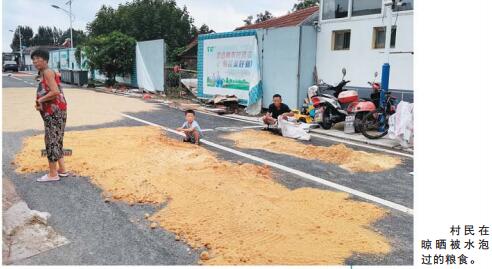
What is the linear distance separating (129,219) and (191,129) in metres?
3.21

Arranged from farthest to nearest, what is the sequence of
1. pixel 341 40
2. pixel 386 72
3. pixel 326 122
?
pixel 341 40 → pixel 326 122 → pixel 386 72

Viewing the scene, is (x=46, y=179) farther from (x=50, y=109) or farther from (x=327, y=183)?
(x=327, y=183)

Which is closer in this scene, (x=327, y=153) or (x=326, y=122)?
(x=327, y=153)

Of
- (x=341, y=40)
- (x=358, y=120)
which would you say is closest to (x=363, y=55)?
(x=341, y=40)

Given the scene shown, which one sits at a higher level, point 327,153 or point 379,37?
point 379,37

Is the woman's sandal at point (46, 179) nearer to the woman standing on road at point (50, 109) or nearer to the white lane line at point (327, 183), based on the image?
the woman standing on road at point (50, 109)

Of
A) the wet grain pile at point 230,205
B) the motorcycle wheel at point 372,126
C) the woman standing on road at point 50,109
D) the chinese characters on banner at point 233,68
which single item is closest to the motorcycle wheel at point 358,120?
the motorcycle wheel at point 372,126

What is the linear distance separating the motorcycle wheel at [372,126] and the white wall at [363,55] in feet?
3.69

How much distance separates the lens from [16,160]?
5.44 meters

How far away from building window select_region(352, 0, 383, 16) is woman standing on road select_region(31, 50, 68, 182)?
705 centimetres

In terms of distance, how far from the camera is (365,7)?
930 cm

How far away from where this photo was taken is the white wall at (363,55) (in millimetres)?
8445

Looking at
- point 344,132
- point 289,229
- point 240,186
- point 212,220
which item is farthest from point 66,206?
point 344,132

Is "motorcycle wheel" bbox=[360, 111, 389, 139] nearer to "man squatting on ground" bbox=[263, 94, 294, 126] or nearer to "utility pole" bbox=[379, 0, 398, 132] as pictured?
"utility pole" bbox=[379, 0, 398, 132]
